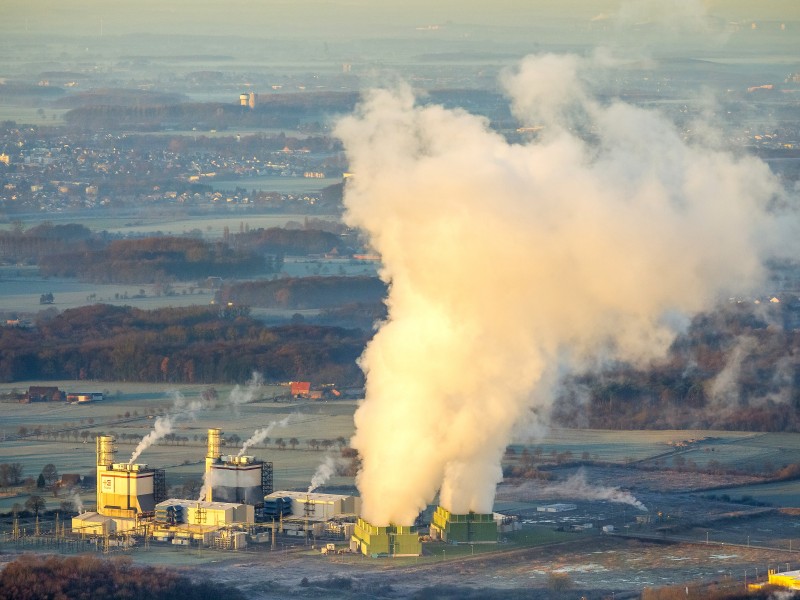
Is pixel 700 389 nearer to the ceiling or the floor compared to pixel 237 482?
nearer to the ceiling

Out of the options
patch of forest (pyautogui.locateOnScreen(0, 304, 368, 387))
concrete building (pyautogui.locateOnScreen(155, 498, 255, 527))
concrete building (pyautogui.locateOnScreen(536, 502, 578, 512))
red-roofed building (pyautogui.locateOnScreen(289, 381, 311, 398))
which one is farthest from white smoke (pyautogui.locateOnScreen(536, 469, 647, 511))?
patch of forest (pyautogui.locateOnScreen(0, 304, 368, 387))

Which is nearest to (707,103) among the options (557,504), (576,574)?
(557,504)

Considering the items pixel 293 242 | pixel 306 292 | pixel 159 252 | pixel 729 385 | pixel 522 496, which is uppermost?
pixel 293 242

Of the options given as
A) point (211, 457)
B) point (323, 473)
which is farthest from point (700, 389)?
point (211, 457)

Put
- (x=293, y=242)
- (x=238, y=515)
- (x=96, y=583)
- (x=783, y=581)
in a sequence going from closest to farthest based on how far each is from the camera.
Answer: (x=96, y=583) < (x=783, y=581) < (x=238, y=515) < (x=293, y=242)

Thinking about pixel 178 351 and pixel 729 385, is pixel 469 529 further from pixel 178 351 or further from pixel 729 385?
pixel 178 351

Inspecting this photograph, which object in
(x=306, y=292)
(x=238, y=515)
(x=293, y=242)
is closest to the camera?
(x=238, y=515)

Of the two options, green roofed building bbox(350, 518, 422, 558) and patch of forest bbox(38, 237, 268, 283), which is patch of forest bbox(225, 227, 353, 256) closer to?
patch of forest bbox(38, 237, 268, 283)
